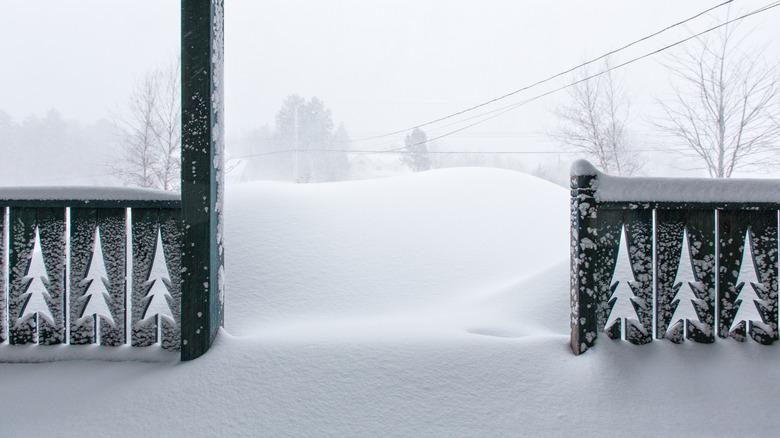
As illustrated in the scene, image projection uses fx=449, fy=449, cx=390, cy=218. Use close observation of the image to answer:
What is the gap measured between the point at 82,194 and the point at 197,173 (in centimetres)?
71

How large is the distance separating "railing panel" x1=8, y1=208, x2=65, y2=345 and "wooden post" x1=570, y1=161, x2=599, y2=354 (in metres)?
2.74

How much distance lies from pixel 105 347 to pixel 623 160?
25.6 m

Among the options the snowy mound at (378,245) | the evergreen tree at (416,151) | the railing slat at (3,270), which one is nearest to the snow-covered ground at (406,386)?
the railing slat at (3,270)

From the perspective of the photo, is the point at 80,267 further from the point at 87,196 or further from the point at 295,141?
the point at 295,141

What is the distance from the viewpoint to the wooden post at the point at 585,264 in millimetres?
2240

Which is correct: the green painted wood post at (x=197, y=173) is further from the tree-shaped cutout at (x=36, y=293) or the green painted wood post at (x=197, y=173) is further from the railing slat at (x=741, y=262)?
the railing slat at (x=741, y=262)

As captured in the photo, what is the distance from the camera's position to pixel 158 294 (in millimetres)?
3459

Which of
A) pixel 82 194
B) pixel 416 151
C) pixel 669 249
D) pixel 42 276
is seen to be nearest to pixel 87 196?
pixel 82 194

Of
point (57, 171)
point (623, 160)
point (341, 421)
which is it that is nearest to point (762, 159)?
point (623, 160)

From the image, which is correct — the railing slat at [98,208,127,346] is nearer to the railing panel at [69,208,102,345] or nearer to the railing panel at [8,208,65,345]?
the railing panel at [69,208,102,345]

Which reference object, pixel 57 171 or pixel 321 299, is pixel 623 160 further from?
pixel 57 171

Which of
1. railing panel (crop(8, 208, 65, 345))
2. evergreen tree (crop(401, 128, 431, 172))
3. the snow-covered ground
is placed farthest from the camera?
evergreen tree (crop(401, 128, 431, 172))

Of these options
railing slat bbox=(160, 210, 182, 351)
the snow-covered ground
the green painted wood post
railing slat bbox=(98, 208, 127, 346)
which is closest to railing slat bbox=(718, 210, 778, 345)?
the snow-covered ground

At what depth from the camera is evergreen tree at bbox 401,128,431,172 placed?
4138 cm
